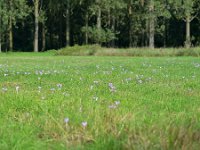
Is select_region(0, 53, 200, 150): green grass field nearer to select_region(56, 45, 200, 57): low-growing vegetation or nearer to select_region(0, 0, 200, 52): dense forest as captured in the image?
select_region(56, 45, 200, 57): low-growing vegetation

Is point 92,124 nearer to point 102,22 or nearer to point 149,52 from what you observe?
point 149,52

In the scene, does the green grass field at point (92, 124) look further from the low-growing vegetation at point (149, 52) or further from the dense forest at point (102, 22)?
the dense forest at point (102, 22)

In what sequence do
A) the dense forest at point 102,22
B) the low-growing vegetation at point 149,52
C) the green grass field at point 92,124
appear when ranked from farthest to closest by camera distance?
1. the dense forest at point 102,22
2. the low-growing vegetation at point 149,52
3. the green grass field at point 92,124

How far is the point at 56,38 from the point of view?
7831 cm

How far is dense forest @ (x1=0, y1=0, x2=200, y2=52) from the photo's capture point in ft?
183

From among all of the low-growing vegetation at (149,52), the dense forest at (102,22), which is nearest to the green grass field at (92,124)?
the low-growing vegetation at (149,52)

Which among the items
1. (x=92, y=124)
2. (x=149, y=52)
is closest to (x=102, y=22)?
(x=149, y=52)

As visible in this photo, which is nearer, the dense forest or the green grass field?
the green grass field

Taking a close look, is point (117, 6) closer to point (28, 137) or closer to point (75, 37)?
point (75, 37)

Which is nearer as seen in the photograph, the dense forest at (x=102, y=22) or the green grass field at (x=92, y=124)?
the green grass field at (x=92, y=124)

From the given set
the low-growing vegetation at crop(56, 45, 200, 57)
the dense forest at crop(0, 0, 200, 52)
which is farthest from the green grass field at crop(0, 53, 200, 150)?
the dense forest at crop(0, 0, 200, 52)

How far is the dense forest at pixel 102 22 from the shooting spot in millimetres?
55750

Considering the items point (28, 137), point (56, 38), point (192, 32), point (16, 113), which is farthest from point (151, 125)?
point (56, 38)

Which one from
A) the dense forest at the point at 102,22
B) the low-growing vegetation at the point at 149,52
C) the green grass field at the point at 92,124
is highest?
the dense forest at the point at 102,22
